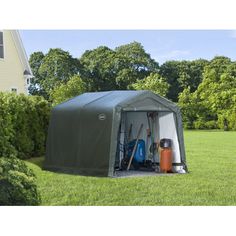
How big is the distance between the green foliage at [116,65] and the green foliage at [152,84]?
0.12 metres

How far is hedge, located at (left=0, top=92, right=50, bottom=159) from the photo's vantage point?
8.99 meters

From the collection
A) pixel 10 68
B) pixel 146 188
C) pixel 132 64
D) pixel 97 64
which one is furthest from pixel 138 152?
pixel 10 68

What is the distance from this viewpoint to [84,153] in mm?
9492

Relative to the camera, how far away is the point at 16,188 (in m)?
6.83

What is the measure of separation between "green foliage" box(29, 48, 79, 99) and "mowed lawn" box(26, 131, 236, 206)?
1339mm

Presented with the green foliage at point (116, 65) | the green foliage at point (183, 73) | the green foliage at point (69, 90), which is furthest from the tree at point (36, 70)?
the green foliage at point (183, 73)

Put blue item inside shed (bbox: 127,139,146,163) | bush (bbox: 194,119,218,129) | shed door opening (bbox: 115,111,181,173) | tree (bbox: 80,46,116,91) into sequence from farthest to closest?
blue item inside shed (bbox: 127,139,146,163) → bush (bbox: 194,119,218,129) → shed door opening (bbox: 115,111,181,173) → tree (bbox: 80,46,116,91)

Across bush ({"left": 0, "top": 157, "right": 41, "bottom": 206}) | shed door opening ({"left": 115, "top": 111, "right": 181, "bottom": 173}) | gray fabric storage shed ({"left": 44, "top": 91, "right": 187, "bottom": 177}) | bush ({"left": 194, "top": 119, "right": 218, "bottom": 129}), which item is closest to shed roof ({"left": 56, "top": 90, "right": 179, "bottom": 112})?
gray fabric storage shed ({"left": 44, "top": 91, "right": 187, "bottom": 177})

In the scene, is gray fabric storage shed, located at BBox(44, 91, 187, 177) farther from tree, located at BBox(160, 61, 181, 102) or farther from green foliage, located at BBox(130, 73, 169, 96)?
tree, located at BBox(160, 61, 181, 102)

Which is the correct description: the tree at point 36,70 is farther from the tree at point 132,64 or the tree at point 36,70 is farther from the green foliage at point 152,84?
the green foliage at point 152,84

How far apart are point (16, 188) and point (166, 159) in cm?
368

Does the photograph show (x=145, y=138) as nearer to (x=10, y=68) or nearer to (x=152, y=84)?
(x=152, y=84)
